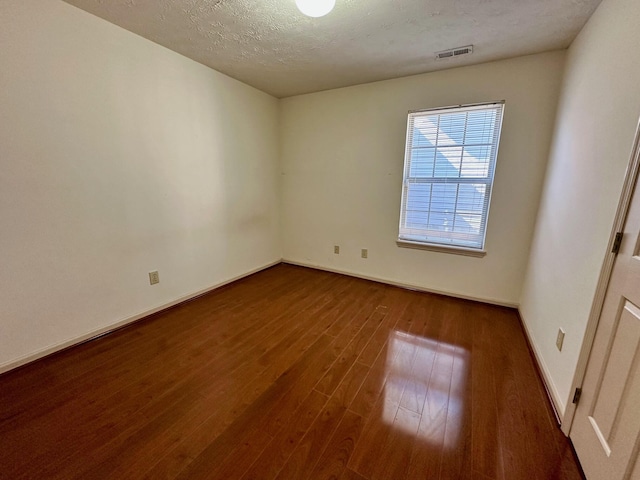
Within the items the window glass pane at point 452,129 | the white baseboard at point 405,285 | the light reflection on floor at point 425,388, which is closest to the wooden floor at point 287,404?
the light reflection on floor at point 425,388

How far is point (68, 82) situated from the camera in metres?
1.78

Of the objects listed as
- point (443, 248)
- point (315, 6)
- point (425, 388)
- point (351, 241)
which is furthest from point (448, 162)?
point (425, 388)

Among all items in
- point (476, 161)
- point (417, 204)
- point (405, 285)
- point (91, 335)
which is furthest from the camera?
point (405, 285)

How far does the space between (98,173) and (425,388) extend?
2.79 meters

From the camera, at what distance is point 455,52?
225cm

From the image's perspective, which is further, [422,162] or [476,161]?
[422,162]

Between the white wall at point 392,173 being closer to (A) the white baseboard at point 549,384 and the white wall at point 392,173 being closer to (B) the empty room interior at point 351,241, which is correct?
(B) the empty room interior at point 351,241

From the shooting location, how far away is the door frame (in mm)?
1064

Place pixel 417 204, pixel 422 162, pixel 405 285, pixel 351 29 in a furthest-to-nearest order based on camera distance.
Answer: pixel 405 285
pixel 417 204
pixel 422 162
pixel 351 29

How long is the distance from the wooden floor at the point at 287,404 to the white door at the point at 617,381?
0.65ft

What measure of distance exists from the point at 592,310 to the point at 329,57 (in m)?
2.62

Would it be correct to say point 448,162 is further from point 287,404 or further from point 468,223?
point 287,404

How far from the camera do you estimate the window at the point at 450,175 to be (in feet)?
8.43

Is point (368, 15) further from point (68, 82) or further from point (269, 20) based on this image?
point (68, 82)
